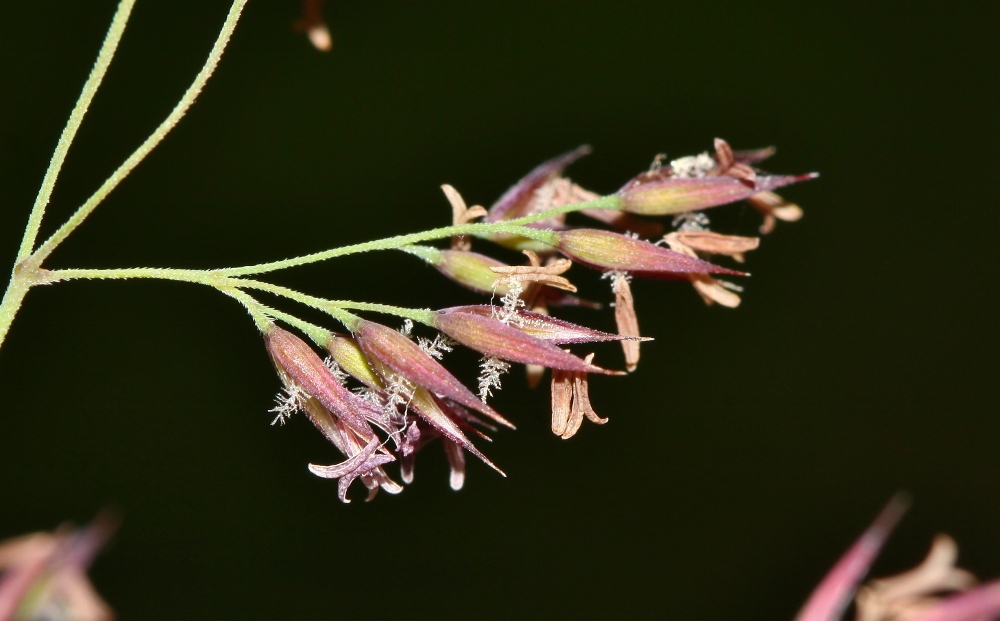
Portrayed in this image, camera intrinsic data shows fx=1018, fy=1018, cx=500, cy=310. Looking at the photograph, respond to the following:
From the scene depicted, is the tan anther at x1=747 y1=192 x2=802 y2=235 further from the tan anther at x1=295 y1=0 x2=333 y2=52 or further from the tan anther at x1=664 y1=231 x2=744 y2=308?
the tan anther at x1=295 y1=0 x2=333 y2=52

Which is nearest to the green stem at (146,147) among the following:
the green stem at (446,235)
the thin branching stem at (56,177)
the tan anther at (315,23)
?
the thin branching stem at (56,177)

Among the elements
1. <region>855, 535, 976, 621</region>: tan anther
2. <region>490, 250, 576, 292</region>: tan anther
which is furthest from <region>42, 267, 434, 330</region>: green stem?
<region>855, 535, 976, 621</region>: tan anther

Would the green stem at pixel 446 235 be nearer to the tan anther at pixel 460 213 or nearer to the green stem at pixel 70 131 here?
the tan anther at pixel 460 213

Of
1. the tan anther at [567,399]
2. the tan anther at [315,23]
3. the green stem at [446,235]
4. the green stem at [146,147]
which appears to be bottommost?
the tan anther at [567,399]

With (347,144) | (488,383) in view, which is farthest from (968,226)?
(488,383)

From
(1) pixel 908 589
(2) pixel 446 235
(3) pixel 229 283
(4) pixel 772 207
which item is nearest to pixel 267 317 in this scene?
(3) pixel 229 283
